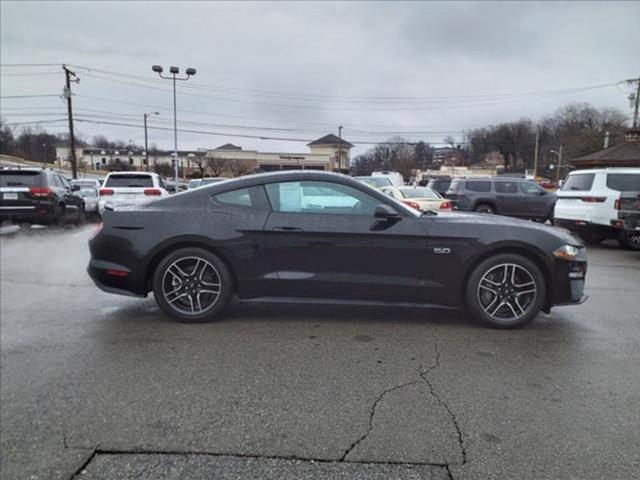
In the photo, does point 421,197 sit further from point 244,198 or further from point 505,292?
point 244,198

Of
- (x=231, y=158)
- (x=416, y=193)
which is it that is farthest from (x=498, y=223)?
(x=231, y=158)

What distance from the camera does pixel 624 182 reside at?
10055 millimetres

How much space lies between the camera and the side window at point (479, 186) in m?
16.9

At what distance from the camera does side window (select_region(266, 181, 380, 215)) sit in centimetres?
450

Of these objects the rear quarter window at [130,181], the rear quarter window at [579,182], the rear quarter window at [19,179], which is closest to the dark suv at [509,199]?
the rear quarter window at [579,182]

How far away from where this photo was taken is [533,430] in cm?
268

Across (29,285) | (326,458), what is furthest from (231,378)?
(29,285)

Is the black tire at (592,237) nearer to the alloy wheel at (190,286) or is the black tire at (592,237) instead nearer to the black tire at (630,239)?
the black tire at (630,239)

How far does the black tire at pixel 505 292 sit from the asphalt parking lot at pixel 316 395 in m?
0.15

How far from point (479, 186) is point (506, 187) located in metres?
0.92

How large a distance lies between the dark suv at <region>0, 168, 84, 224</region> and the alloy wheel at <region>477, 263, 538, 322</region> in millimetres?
10717

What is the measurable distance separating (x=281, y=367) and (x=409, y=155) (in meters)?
95.4

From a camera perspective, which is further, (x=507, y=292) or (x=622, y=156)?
(x=622, y=156)

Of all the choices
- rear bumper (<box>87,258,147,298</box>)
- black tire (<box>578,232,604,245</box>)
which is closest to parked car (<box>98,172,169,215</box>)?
rear bumper (<box>87,258,147,298</box>)
